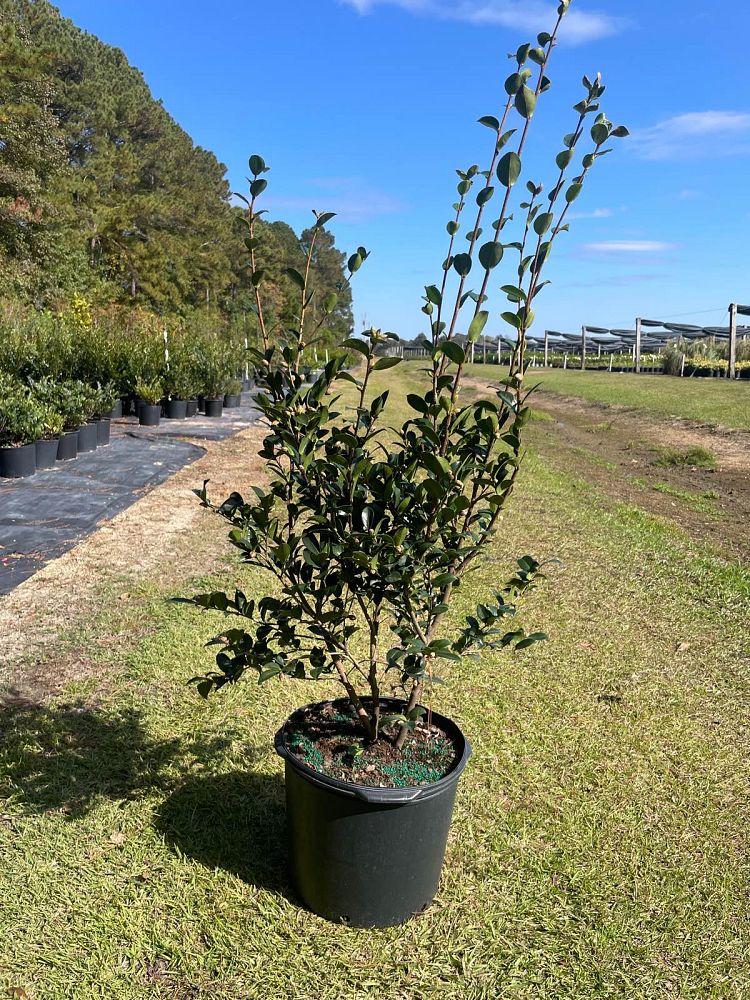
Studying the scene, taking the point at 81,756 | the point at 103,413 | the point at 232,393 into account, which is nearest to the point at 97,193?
the point at 232,393

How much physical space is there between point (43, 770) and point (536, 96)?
9.31 feet

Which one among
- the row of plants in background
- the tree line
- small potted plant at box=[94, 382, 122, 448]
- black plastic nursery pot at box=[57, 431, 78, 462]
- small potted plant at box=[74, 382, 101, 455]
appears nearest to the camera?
the row of plants in background

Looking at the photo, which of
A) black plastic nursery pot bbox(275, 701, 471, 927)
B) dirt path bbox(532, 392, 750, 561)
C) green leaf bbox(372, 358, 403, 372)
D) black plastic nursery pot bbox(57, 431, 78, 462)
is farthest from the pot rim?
black plastic nursery pot bbox(57, 431, 78, 462)

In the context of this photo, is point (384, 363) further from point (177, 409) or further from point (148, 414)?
point (177, 409)

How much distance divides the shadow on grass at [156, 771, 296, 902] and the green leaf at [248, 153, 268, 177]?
2111 mm

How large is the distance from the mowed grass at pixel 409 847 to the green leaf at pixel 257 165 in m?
1.88

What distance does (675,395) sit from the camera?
813 inches

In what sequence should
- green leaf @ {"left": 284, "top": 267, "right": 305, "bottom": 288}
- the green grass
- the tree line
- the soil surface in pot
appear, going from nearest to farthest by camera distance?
green leaf @ {"left": 284, "top": 267, "right": 305, "bottom": 288}
the soil surface in pot
the green grass
the tree line

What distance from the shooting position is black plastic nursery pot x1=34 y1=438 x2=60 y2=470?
8367 mm

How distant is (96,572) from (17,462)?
332cm

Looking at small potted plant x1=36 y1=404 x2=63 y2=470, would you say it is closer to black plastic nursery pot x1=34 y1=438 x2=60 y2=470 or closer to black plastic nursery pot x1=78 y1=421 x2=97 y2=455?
black plastic nursery pot x1=34 y1=438 x2=60 y2=470

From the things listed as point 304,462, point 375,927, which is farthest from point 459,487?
point 375,927

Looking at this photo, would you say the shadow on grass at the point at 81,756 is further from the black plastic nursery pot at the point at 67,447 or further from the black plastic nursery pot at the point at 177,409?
the black plastic nursery pot at the point at 177,409

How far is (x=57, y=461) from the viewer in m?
9.02
